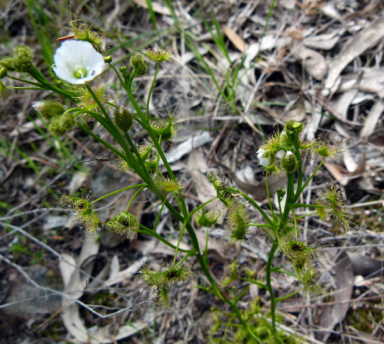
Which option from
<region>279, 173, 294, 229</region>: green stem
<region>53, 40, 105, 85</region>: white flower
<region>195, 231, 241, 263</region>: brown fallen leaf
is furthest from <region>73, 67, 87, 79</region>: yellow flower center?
<region>195, 231, 241, 263</region>: brown fallen leaf

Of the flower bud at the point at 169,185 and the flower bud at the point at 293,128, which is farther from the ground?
the flower bud at the point at 293,128

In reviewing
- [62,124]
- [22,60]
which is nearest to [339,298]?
[62,124]

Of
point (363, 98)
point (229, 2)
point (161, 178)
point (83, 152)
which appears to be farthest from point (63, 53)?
point (229, 2)

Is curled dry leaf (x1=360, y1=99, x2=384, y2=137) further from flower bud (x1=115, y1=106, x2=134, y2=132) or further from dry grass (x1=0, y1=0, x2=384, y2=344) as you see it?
flower bud (x1=115, y1=106, x2=134, y2=132)

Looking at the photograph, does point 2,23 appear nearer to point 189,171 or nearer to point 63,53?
point 189,171

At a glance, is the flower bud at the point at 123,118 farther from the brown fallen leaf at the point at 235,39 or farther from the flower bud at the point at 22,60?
the brown fallen leaf at the point at 235,39

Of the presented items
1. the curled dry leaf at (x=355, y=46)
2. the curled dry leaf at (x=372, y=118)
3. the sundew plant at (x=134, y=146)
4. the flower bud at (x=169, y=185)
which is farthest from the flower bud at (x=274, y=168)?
the curled dry leaf at (x=355, y=46)

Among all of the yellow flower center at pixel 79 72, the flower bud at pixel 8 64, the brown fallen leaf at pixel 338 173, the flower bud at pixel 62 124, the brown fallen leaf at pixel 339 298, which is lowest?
the brown fallen leaf at pixel 339 298
